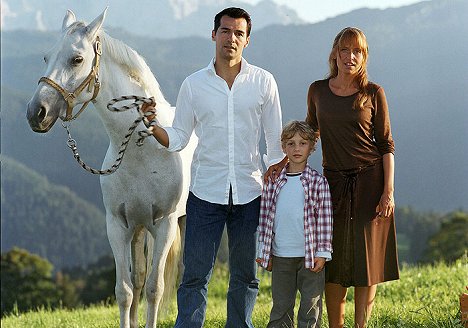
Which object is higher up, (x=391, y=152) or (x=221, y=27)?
(x=221, y=27)

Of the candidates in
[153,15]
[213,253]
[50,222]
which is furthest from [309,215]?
[153,15]

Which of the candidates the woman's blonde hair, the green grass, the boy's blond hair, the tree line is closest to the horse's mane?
the boy's blond hair

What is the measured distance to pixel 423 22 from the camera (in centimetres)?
3888

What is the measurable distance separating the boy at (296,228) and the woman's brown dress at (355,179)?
146 mm

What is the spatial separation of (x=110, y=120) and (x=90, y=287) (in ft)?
71.4

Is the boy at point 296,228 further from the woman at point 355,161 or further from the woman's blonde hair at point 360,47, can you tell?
the woman's blonde hair at point 360,47

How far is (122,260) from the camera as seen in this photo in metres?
4.10

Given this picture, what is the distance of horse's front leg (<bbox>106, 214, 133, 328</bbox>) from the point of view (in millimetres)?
4066

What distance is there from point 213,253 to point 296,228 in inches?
18.6

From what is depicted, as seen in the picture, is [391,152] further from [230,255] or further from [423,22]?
[423,22]

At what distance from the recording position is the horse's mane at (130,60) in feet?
12.7

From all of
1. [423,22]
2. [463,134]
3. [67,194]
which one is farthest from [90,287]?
[423,22]

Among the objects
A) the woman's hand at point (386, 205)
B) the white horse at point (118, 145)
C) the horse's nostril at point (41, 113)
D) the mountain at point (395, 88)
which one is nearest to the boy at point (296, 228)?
the woman's hand at point (386, 205)

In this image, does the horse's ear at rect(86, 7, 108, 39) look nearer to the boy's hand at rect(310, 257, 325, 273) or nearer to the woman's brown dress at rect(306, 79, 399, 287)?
the woman's brown dress at rect(306, 79, 399, 287)
